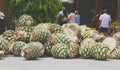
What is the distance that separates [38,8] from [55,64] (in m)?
3.62

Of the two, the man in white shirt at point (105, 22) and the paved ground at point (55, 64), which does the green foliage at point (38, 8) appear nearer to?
the paved ground at point (55, 64)

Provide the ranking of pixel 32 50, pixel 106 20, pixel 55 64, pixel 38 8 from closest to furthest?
pixel 55 64 < pixel 32 50 < pixel 38 8 < pixel 106 20

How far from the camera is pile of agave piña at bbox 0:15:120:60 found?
11.6 metres

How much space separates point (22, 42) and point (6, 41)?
0.42 m

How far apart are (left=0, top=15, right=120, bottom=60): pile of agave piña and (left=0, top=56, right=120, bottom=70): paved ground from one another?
197 mm

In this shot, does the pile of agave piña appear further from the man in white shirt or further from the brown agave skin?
the man in white shirt

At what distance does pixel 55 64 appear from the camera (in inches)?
431

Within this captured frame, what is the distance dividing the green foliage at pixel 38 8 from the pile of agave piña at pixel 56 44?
1.48 meters

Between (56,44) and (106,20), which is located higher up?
(106,20)

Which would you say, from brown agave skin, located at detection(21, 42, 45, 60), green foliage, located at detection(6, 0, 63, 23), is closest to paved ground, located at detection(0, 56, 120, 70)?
brown agave skin, located at detection(21, 42, 45, 60)

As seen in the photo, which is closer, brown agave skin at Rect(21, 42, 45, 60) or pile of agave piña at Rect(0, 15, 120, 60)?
brown agave skin at Rect(21, 42, 45, 60)

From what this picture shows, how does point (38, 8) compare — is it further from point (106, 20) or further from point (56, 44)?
point (106, 20)

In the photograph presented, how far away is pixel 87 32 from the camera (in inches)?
503

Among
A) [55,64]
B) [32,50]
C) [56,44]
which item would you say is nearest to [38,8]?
[56,44]
